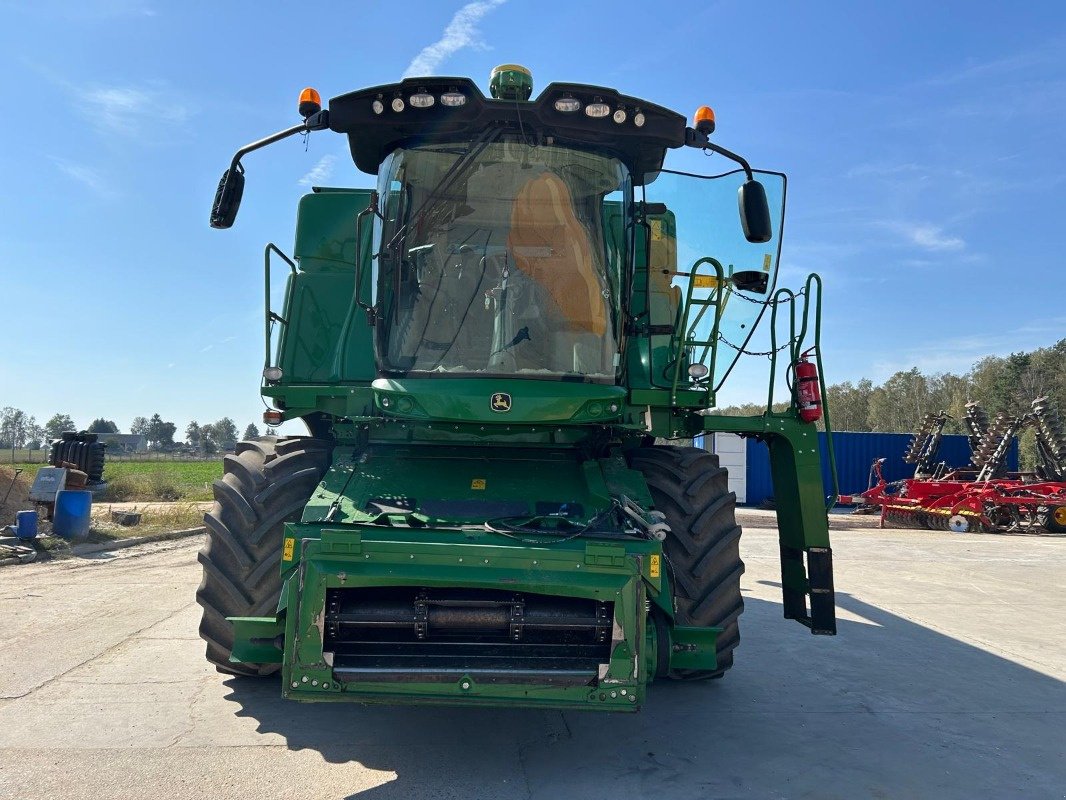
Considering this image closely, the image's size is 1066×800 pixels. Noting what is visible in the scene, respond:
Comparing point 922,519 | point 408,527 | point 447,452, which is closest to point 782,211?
point 447,452

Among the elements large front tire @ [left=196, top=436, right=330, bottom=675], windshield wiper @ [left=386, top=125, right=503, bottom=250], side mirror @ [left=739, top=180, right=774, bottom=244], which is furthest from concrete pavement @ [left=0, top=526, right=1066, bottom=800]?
side mirror @ [left=739, top=180, right=774, bottom=244]

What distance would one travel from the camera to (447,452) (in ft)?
15.4

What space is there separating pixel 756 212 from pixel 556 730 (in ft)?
10.5

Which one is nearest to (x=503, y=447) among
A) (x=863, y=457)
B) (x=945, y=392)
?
(x=863, y=457)

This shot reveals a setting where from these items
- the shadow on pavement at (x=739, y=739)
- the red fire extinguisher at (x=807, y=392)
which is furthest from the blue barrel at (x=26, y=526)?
the red fire extinguisher at (x=807, y=392)

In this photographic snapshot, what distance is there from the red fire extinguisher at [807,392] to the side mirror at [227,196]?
144 inches

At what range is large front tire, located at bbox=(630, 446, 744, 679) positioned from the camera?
4473 mm

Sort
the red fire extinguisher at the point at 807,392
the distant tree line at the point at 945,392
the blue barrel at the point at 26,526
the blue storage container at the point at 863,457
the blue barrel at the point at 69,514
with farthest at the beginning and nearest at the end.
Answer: the distant tree line at the point at 945,392
the blue storage container at the point at 863,457
the blue barrel at the point at 69,514
the blue barrel at the point at 26,526
the red fire extinguisher at the point at 807,392

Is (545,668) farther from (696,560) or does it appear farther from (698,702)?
(698,702)

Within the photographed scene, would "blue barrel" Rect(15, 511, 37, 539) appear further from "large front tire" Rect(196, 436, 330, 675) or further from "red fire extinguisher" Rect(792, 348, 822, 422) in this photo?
"red fire extinguisher" Rect(792, 348, 822, 422)

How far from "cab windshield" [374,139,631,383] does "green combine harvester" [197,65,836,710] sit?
1 cm

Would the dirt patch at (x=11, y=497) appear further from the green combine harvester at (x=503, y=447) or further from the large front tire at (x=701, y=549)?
the large front tire at (x=701, y=549)

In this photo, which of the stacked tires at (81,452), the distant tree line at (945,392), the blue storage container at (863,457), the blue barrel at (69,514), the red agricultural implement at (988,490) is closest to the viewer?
the blue barrel at (69,514)

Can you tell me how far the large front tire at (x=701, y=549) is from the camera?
4.47 meters
